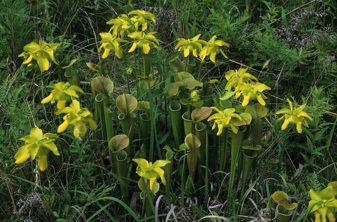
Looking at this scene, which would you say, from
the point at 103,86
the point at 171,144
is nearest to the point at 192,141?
the point at 171,144

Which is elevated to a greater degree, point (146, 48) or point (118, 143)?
point (146, 48)

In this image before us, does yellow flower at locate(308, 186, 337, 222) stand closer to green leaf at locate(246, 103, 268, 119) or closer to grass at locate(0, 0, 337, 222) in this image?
grass at locate(0, 0, 337, 222)

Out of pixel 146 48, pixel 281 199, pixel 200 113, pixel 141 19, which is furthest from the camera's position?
pixel 141 19

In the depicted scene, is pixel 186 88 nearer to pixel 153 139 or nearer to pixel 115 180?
pixel 153 139

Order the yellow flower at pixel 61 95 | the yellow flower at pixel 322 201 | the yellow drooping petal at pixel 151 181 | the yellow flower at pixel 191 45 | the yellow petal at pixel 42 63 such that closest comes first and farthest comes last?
1. the yellow flower at pixel 322 201
2. the yellow drooping petal at pixel 151 181
3. the yellow flower at pixel 61 95
4. the yellow petal at pixel 42 63
5. the yellow flower at pixel 191 45

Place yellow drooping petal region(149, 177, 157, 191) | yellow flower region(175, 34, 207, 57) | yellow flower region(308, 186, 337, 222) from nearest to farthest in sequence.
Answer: yellow flower region(308, 186, 337, 222) < yellow drooping petal region(149, 177, 157, 191) < yellow flower region(175, 34, 207, 57)

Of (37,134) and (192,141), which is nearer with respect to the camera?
(37,134)

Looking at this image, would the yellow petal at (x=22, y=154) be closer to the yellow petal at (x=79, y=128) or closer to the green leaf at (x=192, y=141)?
the yellow petal at (x=79, y=128)

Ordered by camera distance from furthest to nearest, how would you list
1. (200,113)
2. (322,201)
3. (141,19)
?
(141,19) < (200,113) < (322,201)

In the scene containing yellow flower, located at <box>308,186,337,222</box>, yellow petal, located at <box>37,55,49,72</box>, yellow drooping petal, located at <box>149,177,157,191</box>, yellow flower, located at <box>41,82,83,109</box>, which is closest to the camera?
yellow flower, located at <box>308,186,337,222</box>

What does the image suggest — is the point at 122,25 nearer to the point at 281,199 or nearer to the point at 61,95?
the point at 61,95

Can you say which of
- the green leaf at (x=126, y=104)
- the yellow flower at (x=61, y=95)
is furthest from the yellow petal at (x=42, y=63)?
the green leaf at (x=126, y=104)

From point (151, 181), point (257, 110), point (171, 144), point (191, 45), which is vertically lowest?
point (171, 144)

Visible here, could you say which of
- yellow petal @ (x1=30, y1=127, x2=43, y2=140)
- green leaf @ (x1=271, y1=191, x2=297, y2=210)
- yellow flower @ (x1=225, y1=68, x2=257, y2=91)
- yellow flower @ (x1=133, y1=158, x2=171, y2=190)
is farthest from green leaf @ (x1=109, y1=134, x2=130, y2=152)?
green leaf @ (x1=271, y1=191, x2=297, y2=210)
